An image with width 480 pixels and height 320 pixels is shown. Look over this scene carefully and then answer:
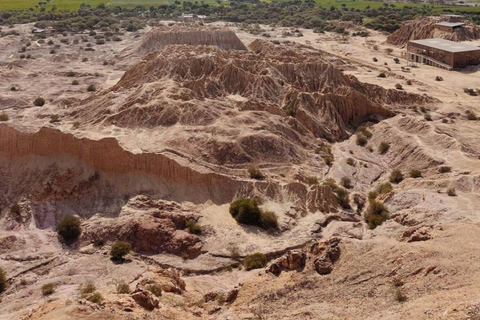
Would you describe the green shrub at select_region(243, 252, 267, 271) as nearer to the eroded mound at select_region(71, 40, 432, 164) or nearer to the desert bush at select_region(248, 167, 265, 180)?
the desert bush at select_region(248, 167, 265, 180)

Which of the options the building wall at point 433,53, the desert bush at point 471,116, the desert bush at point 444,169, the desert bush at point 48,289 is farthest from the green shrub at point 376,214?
the building wall at point 433,53

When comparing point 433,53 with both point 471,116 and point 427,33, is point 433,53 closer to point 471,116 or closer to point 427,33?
point 427,33

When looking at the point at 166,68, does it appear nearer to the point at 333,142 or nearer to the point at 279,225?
the point at 333,142

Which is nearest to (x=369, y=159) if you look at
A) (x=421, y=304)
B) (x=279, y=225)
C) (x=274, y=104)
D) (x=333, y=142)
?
(x=333, y=142)

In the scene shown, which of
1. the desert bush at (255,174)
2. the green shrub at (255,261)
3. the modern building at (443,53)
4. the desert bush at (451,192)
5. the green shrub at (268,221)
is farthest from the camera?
the modern building at (443,53)

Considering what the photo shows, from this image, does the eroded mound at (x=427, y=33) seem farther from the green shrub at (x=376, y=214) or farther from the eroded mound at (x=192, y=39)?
the green shrub at (x=376, y=214)

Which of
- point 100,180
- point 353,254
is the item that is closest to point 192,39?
point 100,180

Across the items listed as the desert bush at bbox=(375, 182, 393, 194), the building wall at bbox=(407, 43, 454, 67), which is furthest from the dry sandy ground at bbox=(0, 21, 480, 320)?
the building wall at bbox=(407, 43, 454, 67)
